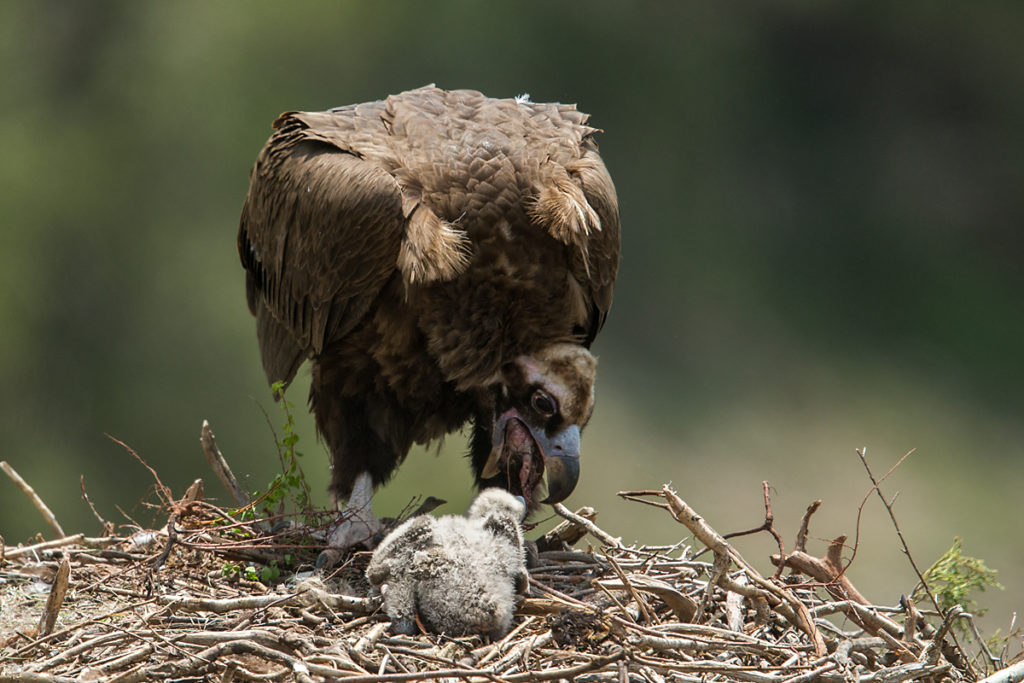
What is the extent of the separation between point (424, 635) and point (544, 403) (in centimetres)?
92

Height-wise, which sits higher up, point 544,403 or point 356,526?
point 544,403

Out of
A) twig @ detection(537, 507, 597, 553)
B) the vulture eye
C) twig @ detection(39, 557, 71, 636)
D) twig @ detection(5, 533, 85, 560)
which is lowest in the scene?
twig @ detection(39, 557, 71, 636)

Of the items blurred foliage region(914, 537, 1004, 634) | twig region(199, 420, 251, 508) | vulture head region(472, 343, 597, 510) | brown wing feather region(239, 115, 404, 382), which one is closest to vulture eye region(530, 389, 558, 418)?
vulture head region(472, 343, 597, 510)

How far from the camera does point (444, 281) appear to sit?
3.56 m

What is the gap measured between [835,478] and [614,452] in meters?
1.67

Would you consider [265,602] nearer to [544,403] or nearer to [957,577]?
[544,403]

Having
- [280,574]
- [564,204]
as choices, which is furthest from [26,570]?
[564,204]

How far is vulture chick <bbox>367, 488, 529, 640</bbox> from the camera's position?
298cm

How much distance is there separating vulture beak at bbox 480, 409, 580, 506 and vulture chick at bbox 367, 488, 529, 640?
15.0 inches

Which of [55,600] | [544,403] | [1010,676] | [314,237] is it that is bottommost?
[55,600]

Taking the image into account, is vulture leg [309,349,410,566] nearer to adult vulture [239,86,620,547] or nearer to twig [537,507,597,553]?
adult vulture [239,86,620,547]

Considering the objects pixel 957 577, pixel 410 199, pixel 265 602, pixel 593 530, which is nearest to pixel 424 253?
pixel 410 199

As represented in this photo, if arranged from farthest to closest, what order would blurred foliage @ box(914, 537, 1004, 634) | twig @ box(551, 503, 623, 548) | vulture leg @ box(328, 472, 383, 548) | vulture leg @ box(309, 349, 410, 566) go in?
vulture leg @ box(309, 349, 410, 566), vulture leg @ box(328, 472, 383, 548), blurred foliage @ box(914, 537, 1004, 634), twig @ box(551, 503, 623, 548)

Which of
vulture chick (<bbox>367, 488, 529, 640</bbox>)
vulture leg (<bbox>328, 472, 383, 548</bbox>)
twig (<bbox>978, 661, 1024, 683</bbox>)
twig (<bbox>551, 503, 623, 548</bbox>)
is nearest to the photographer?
twig (<bbox>978, 661, 1024, 683</bbox>)
